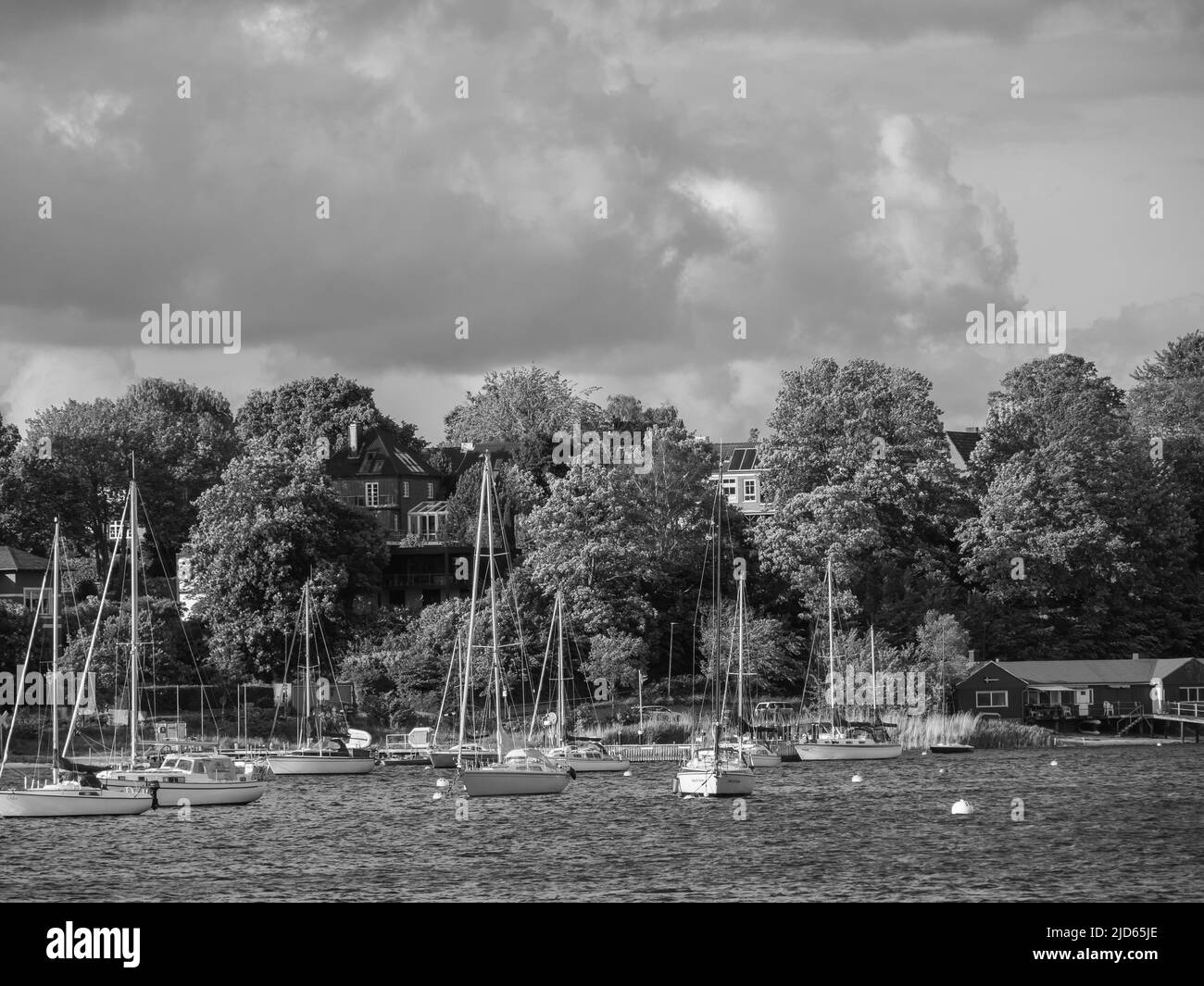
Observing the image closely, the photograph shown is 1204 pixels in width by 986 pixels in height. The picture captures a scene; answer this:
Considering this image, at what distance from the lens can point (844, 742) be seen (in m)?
100

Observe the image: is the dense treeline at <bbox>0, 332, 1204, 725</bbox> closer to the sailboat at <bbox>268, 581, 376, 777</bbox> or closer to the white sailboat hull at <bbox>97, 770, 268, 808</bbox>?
the sailboat at <bbox>268, 581, 376, 777</bbox>

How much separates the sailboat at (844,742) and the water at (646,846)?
54.5 feet

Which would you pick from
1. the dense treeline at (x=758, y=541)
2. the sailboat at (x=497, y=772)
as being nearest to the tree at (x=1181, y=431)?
the dense treeline at (x=758, y=541)

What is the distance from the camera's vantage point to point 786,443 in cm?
11794

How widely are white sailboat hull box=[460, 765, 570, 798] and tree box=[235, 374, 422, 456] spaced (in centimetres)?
8424

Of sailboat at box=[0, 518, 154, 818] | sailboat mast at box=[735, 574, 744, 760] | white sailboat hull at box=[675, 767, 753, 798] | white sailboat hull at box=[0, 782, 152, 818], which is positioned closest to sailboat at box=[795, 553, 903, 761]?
sailboat mast at box=[735, 574, 744, 760]

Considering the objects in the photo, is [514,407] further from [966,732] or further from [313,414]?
[966,732]

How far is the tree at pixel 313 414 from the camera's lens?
154750 millimetres

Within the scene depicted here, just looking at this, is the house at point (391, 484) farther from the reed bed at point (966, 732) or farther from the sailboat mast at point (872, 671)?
the reed bed at point (966, 732)

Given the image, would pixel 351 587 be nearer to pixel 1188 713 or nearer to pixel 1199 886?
pixel 1188 713

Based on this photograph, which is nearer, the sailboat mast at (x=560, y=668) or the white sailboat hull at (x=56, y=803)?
the white sailboat hull at (x=56, y=803)

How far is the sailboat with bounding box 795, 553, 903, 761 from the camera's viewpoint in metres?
99.7

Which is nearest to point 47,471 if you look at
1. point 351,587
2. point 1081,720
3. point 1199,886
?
point 351,587
